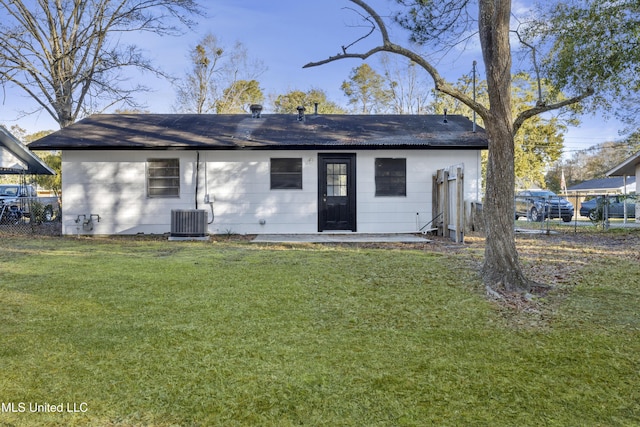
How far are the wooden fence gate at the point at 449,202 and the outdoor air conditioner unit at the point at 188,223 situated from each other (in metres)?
6.18

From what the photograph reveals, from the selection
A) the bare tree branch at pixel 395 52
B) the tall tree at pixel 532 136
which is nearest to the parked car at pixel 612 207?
the tall tree at pixel 532 136

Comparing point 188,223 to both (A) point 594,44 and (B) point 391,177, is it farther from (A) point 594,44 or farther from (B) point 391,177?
(A) point 594,44

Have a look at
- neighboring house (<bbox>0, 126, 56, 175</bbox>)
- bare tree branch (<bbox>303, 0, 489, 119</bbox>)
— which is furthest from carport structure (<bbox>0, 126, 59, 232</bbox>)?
bare tree branch (<bbox>303, 0, 489, 119</bbox>)

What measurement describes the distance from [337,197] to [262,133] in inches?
113

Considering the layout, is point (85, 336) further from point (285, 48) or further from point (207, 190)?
point (285, 48)

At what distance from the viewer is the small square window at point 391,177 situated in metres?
11.9

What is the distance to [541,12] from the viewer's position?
825cm

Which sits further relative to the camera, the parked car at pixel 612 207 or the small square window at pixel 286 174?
the parked car at pixel 612 207

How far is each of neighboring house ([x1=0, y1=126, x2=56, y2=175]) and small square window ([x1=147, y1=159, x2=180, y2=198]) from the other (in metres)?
5.16

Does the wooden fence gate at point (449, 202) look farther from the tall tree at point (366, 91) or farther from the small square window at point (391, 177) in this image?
the tall tree at point (366, 91)

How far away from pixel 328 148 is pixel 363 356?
9008 mm

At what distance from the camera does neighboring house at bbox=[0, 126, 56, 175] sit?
14.0 m

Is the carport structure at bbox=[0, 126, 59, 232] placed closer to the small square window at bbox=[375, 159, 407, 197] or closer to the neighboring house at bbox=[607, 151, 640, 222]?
the small square window at bbox=[375, 159, 407, 197]

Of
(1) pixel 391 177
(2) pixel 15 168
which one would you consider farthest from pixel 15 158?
(1) pixel 391 177
